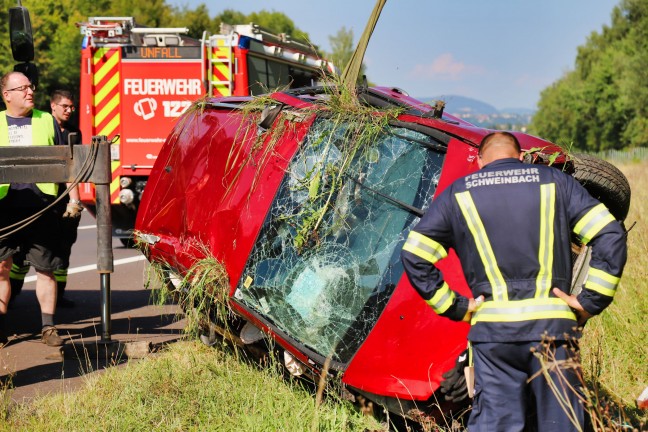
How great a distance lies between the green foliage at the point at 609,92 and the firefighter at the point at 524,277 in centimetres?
4622

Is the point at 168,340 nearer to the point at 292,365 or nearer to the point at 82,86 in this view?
the point at 292,365

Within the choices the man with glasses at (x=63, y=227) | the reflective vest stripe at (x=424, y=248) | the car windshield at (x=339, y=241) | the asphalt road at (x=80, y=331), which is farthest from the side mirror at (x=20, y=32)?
the reflective vest stripe at (x=424, y=248)

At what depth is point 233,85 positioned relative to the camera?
33.8 ft

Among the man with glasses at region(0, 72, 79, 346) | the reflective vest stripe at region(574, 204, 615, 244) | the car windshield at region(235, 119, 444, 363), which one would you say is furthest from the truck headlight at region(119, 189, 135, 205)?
the reflective vest stripe at region(574, 204, 615, 244)

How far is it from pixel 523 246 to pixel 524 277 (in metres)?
0.12

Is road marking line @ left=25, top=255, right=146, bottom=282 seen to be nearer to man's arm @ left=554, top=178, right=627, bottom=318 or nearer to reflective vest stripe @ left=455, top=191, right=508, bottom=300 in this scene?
reflective vest stripe @ left=455, top=191, right=508, bottom=300

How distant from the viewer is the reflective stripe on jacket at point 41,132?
643 cm

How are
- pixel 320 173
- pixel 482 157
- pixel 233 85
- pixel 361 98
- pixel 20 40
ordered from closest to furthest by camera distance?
pixel 482 157 < pixel 320 173 < pixel 361 98 < pixel 20 40 < pixel 233 85

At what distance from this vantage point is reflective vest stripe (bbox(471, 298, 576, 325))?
3.52 metres

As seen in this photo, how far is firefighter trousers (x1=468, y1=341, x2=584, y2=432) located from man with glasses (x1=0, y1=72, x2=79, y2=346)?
3.94 meters

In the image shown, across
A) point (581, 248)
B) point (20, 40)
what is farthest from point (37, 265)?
point (581, 248)

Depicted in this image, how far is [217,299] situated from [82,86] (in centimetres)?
671

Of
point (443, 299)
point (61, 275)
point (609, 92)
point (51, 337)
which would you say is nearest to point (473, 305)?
point (443, 299)

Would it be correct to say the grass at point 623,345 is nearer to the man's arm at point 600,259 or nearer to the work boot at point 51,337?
the man's arm at point 600,259
